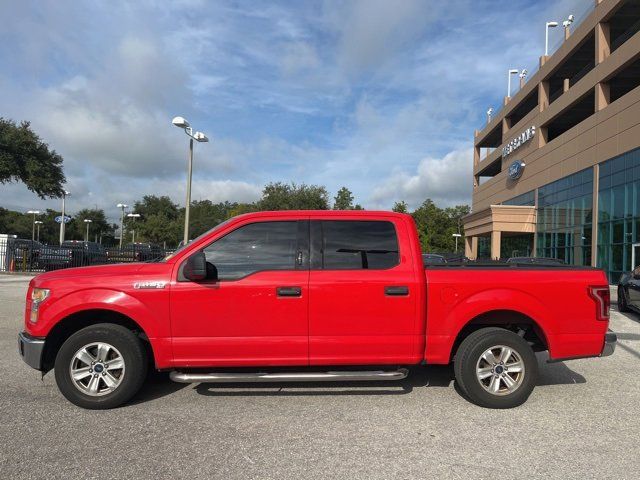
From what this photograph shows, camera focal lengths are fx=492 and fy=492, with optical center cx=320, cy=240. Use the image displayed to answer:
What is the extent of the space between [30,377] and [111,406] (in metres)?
1.74

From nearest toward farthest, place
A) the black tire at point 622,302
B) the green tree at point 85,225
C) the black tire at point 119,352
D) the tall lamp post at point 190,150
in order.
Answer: the black tire at point 119,352 < the black tire at point 622,302 < the tall lamp post at point 190,150 < the green tree at point 85,225

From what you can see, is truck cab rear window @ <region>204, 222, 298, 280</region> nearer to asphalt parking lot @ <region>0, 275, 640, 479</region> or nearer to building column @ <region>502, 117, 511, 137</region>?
asphalt parking lot @ <region>0, 275, 640, 479</region>

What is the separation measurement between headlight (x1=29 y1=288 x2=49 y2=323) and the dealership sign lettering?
39.8m

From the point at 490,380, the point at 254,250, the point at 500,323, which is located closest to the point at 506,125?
the point at 500,323

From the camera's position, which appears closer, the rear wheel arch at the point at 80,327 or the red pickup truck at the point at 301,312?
the red pickup truck at the point at 301,312

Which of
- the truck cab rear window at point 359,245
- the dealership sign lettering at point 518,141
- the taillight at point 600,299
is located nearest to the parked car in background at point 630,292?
the taillight at point 600,299

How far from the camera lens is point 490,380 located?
16.0 ft

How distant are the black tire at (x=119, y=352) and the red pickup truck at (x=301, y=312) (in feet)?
0.03

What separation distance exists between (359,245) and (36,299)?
10.4 ft

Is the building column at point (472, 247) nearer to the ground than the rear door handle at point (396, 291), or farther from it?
farther from it

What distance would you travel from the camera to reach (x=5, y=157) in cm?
2820

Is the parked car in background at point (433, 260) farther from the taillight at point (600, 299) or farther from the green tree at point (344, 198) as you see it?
the green tree at point (344, 198)

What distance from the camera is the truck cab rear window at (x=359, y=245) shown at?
4871mm

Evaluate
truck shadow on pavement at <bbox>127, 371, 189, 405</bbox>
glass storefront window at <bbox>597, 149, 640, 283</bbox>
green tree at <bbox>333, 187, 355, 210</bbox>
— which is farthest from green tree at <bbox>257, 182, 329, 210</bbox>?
truck shadow on pavement at <bbox>127, 371, 189, 405</bbox>
